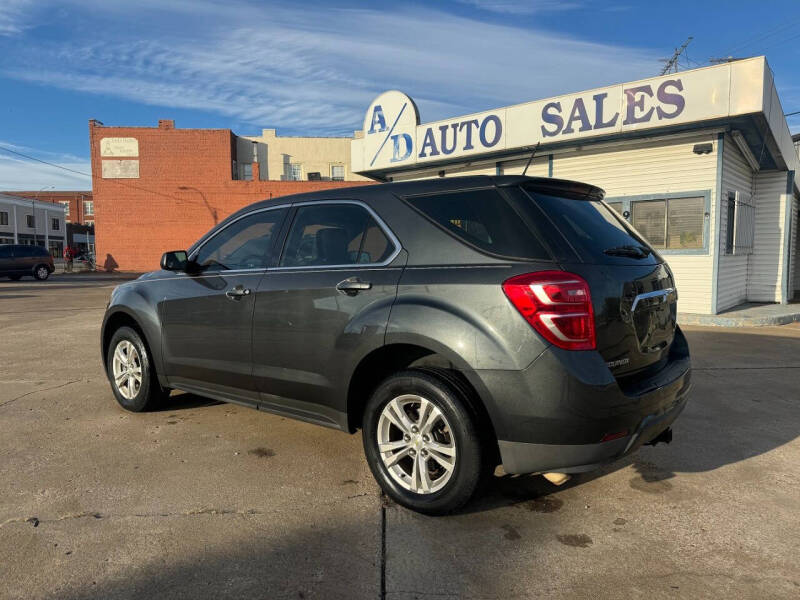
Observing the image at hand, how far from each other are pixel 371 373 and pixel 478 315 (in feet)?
2.82

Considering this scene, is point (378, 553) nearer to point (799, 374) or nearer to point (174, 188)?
point (799, 374)

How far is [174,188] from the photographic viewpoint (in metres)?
37.3

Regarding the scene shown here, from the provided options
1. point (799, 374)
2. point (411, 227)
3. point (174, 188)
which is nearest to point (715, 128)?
point (799, 374)

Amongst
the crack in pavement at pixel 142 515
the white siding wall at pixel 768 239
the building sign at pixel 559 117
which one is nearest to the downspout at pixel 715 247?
the building sign at pixel 559 117

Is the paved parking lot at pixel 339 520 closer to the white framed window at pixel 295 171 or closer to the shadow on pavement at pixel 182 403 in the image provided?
the shadow on pavement at pixel 182 403

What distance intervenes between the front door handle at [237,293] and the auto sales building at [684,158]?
692 cm

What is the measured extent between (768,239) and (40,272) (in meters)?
29.9

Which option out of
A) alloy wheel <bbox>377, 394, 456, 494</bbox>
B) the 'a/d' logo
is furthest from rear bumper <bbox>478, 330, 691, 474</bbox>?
the 'a/d' logo

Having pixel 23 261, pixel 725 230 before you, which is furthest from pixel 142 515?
pixel 23 261

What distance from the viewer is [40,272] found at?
27.8 m

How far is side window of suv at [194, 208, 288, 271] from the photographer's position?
13.1 feet

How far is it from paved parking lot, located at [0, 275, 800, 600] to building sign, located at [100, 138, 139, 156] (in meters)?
36.9

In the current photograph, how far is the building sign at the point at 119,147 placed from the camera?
1459 inches

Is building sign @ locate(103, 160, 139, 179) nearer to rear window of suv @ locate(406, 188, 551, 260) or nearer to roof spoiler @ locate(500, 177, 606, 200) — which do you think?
rear window of suv @ locate(406, 188, 551, 260)
